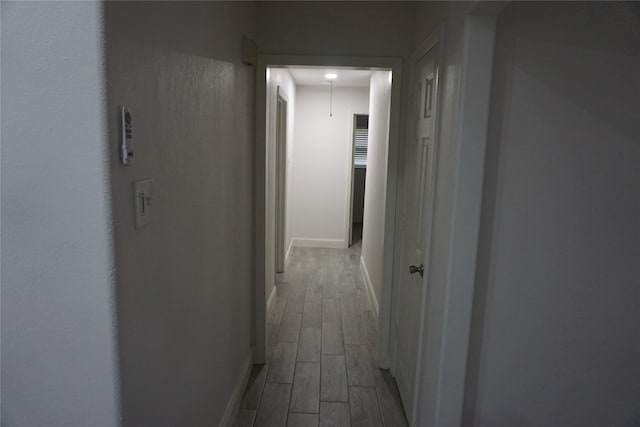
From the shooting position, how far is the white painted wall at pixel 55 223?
2.77ft

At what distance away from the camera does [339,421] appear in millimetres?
2225

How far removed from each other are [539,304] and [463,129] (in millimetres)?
781

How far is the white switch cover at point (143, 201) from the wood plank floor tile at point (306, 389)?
1.70 meters

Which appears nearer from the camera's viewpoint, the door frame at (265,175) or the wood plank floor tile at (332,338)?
the door frame at (265,175)

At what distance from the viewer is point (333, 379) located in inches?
103

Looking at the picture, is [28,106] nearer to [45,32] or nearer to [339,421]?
[45,32]

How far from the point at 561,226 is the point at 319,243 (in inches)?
184

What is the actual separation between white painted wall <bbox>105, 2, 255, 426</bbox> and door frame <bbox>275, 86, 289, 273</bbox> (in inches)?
78.1

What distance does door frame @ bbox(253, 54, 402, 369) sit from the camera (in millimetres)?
2461

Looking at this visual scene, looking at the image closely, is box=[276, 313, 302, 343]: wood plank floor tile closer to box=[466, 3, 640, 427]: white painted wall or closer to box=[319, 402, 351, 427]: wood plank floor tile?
box=[319, 402, 351, 427]: wood plank floor tile

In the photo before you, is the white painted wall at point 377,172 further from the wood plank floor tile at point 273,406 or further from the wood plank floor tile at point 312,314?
the wood plank floor tile at point 273,406

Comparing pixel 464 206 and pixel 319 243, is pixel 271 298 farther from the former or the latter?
pixel 464 206

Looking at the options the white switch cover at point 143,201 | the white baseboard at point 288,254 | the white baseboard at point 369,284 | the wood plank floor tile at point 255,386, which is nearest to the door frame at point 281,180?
the white baseboard at point 288,254

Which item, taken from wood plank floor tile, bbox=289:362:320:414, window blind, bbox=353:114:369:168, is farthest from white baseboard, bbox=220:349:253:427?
window blind, bbox=353:114:369:168
